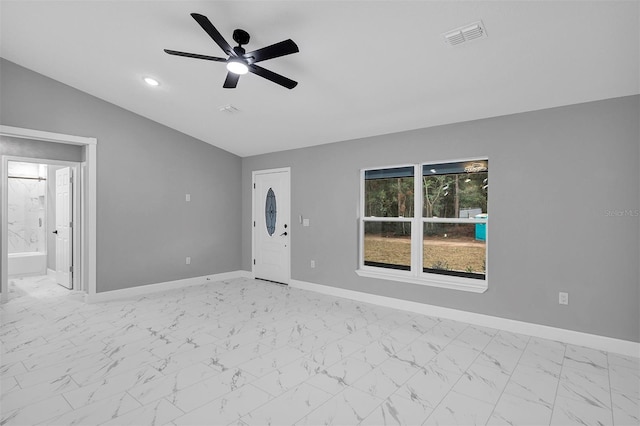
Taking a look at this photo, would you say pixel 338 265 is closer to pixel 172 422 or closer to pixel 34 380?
pixel 172 422

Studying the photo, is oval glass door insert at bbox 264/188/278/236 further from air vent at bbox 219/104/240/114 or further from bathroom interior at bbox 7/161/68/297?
bathroom interior at bbox 7/161/68/297

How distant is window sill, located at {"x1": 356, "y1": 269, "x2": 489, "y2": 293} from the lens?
3809mm

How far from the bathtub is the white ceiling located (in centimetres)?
405

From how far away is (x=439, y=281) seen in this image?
4066mm

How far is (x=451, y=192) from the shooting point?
4.11 m

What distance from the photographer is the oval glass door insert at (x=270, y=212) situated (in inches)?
235

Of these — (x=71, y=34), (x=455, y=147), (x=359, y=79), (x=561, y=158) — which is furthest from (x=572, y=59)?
(x=71, y=34)

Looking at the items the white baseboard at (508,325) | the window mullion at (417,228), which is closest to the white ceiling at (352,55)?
the window mullion at (417,228)

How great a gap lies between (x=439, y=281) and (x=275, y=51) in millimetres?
3312

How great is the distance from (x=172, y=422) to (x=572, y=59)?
405cm

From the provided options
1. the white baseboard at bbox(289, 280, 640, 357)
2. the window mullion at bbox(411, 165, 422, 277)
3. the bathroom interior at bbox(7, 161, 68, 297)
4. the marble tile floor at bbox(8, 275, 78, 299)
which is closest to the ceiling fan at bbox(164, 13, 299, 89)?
the window mullion at bbox(411, 165, 422, 277)

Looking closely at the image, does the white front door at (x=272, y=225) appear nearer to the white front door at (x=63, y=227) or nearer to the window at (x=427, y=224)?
the window at (x=427, y=224)

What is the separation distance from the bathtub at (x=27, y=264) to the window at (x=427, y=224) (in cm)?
653

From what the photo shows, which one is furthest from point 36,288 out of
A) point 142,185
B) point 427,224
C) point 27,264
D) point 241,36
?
point 427,224
